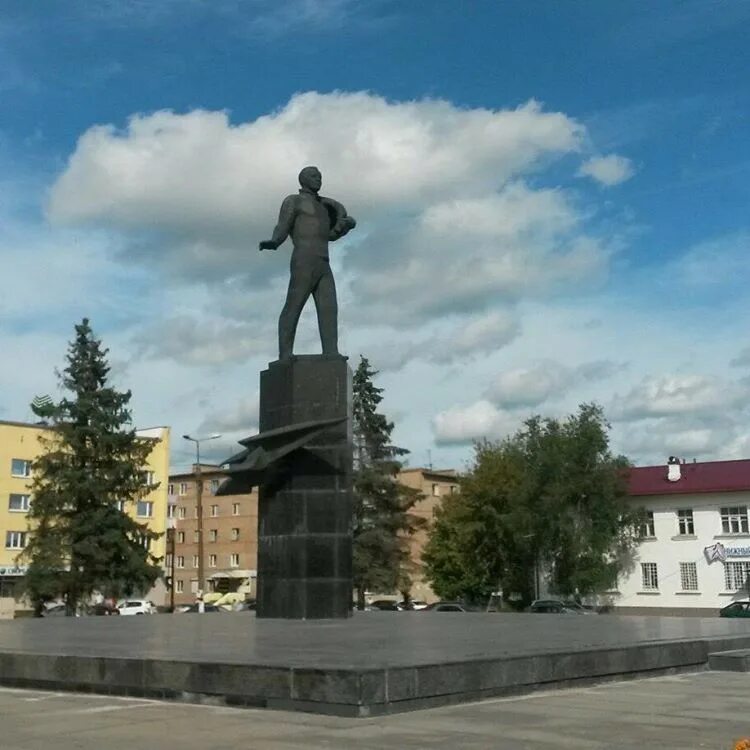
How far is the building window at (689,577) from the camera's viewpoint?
45.5 m

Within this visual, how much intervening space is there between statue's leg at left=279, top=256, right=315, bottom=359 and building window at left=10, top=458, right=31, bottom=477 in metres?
39.8

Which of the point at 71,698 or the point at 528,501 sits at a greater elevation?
the point at 528,501

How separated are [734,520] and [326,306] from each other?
114 ft

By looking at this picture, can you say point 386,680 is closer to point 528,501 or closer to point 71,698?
point 71,698

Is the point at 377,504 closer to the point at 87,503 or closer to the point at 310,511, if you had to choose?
the point at 87,503

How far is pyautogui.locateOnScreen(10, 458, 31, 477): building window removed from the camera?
51.4 meters

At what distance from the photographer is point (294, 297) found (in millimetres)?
15672

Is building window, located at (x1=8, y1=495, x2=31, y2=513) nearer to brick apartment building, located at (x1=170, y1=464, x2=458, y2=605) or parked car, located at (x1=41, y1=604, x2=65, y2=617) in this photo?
parked car, located at (x1=41, y1=604, x2=65, y2=617)

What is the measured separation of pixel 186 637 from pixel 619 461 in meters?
38.6

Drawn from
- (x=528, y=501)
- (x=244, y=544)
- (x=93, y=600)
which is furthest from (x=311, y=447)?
(x=244, y=544)

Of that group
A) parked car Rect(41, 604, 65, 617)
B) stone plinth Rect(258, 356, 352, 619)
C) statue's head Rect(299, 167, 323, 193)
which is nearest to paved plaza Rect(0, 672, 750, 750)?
stone plinth Rect(258, 356, 352, 619)

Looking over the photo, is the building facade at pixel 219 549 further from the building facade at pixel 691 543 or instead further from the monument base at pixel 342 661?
the monument base at pixel 342 661

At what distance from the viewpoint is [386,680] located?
24.1 ft

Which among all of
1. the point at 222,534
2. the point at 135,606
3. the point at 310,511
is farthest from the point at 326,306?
the point at 222,534
